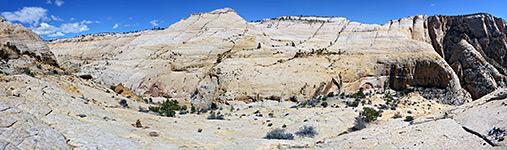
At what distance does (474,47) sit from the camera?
34.6 m

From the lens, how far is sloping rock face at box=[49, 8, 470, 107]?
27.1m

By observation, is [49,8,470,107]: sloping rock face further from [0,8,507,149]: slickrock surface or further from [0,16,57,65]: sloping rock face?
[0,16,57,65]: sloping rock face

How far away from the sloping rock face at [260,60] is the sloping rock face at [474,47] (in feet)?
7.86

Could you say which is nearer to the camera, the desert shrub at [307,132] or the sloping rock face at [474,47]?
the desert shrub at [307,132]

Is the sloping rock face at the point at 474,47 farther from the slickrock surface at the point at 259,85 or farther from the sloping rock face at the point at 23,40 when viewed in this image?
the sloping rock face at the point at 23,40

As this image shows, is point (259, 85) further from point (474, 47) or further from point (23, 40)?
point (474, 47)

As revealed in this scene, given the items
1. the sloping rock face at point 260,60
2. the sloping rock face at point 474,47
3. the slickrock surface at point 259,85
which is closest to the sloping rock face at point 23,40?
the slickrock surface at point 259,85

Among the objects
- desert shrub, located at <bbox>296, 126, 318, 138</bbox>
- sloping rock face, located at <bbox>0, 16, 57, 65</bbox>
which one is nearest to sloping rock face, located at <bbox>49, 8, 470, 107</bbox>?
sloping rock face, located at <bbox>0, 16, 57, 65</bbox>

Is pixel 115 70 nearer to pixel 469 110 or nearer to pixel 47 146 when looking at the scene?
pixel 47 146

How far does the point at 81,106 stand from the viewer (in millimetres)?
11984

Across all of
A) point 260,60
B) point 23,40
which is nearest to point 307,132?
point 260,60

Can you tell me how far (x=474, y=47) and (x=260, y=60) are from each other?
2812 cm

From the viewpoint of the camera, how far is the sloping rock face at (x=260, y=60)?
2711 centimetres

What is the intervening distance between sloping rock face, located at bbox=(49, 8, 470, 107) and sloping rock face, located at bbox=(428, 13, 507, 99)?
2397 mm
